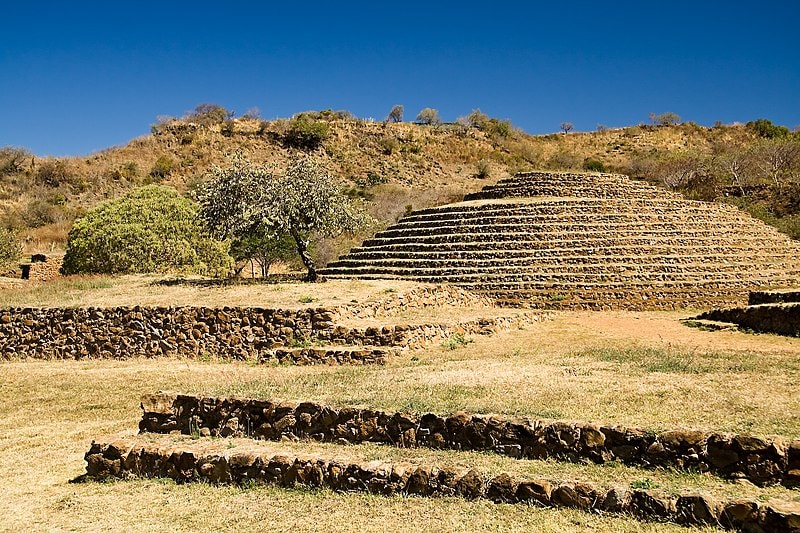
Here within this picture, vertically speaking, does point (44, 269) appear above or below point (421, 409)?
above

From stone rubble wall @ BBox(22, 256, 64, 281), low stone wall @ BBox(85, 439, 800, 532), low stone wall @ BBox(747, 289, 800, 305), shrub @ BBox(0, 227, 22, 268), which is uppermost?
shrub @ BBox(0, 227, 22, 268)

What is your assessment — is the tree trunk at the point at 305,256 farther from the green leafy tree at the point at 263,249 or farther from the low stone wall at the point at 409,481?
the low stone wall at the point at 409,481

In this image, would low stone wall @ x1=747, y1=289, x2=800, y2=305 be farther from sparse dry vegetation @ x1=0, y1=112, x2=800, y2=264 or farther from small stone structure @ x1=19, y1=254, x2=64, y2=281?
small stone structure @ x1=19, y1=254, x2=64, y2=281

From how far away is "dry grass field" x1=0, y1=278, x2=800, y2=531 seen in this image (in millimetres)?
5199

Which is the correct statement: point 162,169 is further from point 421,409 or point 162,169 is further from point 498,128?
point 421,409

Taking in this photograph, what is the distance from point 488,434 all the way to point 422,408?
31.9 inches

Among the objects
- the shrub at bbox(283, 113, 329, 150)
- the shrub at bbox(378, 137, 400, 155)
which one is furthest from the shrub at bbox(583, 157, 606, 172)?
the shrub at bbox(283, 113, 329, 150)

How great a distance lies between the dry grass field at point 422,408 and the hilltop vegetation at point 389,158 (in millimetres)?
26210

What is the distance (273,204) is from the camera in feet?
58.9

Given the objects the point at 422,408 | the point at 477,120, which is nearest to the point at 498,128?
the point at 477,120

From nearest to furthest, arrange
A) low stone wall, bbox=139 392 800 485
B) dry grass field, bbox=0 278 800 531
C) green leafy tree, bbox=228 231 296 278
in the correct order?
low stone wall, bbox=139 392 800 485, dry grass field, bbox=0 278 800 531, green leafy tree, bbox=228 231 296 278

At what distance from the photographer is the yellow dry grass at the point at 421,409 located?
205 inches

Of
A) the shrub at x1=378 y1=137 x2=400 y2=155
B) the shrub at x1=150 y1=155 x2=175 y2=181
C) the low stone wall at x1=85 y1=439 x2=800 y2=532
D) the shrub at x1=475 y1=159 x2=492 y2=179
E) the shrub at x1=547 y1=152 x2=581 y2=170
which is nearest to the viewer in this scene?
the low stone wall at x1=85 y1=439 x2=800 y2=532

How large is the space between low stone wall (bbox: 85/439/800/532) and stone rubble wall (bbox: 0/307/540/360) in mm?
6096
